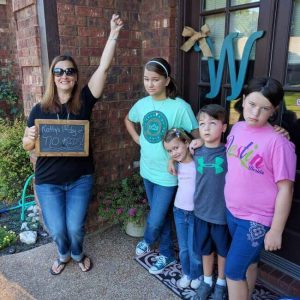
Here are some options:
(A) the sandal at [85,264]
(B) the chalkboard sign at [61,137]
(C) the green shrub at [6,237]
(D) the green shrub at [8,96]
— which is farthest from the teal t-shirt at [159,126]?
(D) the green shrub at [8,96]

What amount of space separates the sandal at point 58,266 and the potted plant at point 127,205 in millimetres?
580

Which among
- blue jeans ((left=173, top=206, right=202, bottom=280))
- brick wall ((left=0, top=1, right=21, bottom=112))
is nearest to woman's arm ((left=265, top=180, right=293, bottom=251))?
blue jeans ((left=173, top=206, right=202, bottom=280))

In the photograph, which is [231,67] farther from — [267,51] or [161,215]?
[161,215]

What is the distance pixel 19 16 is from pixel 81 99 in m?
1.17

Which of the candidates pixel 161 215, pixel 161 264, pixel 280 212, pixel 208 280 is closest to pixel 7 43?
pixel 161 215

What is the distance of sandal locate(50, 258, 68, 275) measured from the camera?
2.69 m

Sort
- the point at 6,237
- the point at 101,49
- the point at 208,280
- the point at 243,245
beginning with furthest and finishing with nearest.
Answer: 1. the point at 6,237
2. the point at 101,49
3. the point at 208,280
4. the point at 243,245

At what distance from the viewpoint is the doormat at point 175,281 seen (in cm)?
241

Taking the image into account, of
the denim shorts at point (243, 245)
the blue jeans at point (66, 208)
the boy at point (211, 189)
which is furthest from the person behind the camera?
the blue jeans at point (66, 208)

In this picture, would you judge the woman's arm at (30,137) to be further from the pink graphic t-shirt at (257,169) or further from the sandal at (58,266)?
the pink graphic t-shirt at (257,169)

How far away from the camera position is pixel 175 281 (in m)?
2.57

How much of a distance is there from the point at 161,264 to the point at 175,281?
0.19 metres

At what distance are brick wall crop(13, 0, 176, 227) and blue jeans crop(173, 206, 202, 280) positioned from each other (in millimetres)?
1126

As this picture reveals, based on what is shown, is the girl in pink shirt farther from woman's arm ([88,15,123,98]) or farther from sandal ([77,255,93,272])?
sandal ([77,255,93,272])
